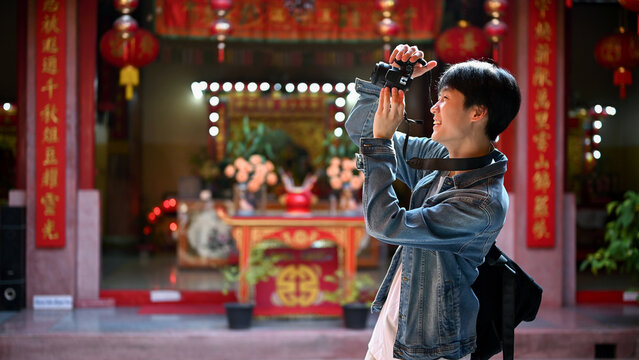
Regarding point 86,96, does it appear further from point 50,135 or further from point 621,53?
point 621,53

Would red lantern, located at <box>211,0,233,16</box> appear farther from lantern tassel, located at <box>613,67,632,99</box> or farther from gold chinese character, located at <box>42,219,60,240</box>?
lantern tassel, located at <box>613,67,632,99</box>

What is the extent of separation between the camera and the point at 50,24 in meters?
5.82

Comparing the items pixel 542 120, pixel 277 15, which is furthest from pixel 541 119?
pixel 277 15

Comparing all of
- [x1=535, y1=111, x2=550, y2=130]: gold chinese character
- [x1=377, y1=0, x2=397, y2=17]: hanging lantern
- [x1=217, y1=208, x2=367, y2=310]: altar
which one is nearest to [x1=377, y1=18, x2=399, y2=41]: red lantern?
[x1=377, y1=0, x2=397, y2=17]: hanging lantern

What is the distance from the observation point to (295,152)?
30.7 ft

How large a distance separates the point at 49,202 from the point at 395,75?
15.6ft

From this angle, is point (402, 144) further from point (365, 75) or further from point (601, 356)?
point (365, 75)

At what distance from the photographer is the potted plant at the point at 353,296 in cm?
521

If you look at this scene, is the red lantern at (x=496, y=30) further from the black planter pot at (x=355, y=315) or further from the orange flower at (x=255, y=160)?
the black planter pot at (x=355, y=315)

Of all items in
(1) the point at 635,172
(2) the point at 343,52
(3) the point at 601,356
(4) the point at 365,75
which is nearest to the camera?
(3) the point at 601,356

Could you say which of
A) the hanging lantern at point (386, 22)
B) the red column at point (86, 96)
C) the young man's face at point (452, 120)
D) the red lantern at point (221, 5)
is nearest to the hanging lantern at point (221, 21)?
the red lantern at point (221, 5)

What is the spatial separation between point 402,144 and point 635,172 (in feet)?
20.5

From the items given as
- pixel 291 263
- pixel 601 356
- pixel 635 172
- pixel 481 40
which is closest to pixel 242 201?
pixel 291 263

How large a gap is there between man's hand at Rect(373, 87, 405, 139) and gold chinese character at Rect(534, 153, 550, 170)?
4613 mm
